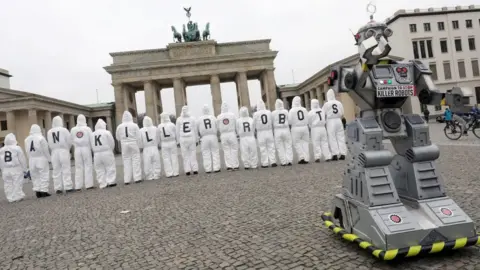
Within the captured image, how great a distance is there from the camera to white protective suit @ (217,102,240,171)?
11047 millimetres

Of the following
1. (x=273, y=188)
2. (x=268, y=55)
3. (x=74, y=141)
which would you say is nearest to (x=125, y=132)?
(x=74, y=141)

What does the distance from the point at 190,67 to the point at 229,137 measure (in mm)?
31882

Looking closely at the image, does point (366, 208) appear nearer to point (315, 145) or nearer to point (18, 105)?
point (315, 145)

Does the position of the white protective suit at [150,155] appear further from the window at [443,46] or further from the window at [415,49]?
the window at [443,46]

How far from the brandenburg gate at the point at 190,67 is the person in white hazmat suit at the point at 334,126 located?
100 ft

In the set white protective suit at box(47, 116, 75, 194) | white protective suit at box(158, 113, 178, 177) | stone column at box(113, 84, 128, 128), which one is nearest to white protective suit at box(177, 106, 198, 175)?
white protective suit at box(158, 113, 178, 177)

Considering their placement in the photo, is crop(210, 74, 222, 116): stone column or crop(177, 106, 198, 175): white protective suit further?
crop(210, 74, 222, 116): stone column

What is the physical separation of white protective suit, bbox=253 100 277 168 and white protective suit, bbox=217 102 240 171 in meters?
0.74

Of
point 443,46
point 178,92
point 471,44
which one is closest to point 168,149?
point 178,92

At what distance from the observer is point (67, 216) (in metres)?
6.10

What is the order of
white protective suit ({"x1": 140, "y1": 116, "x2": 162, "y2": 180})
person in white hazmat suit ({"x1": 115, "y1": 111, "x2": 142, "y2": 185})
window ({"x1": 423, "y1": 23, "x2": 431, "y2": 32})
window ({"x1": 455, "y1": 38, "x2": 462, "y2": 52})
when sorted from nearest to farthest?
person in white hazmat suit ({"x1": 115, "y1": 111, "x2": 142, "y2": 185}) < white protective suit ({"x1": 140, "y1": 116, "x2": 162, "y2": 180}) < window ({"x1": 423, "y1": 23, "x2": 431, "y2": 32}) < window ({"x1": 455, "y1": 38, "x2": 462, "y2": 52})

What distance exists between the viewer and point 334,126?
11.0 meters

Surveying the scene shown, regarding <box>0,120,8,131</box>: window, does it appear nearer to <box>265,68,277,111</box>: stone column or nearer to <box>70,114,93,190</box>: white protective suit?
<box>265,68,277,111</box>: stone column

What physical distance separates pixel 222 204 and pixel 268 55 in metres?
37.2
